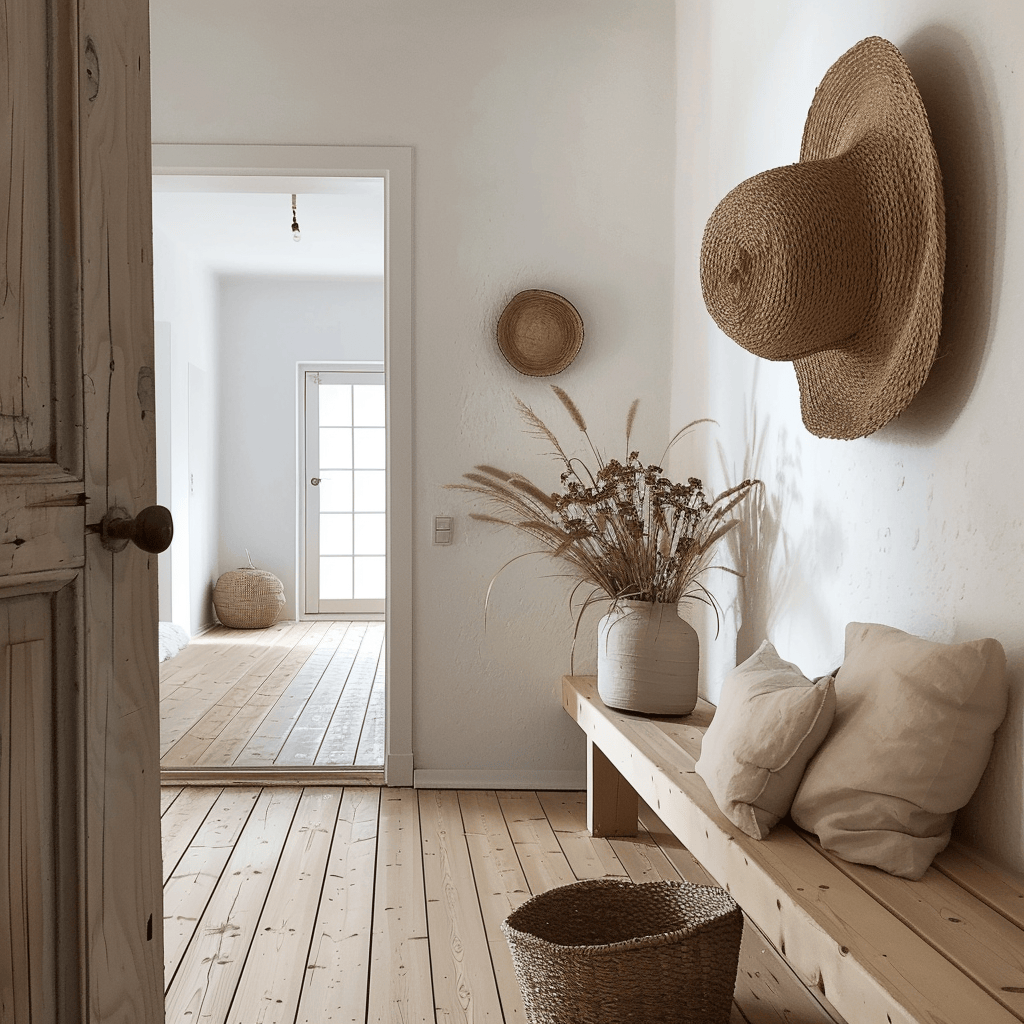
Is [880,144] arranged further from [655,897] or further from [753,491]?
[655,897]

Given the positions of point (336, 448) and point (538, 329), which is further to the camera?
point (336, 448)

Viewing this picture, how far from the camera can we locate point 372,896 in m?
2.62

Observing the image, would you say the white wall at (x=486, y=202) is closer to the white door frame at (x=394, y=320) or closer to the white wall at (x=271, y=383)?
the white door frame at (x=394, y=320)

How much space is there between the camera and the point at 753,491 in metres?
2.78

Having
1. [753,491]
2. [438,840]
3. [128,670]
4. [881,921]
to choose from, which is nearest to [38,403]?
[128,670]

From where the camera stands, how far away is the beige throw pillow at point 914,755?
1515mm

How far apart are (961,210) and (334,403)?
6.78 meters

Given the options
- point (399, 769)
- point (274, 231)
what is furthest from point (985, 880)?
point (274, 231)

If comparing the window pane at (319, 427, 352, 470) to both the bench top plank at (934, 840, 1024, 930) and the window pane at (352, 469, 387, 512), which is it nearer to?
the window pane at (352, 469, 387, 512)

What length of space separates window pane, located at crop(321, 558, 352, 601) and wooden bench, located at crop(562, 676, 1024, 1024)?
629 centimetres

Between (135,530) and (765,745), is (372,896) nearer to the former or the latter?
(765,745)

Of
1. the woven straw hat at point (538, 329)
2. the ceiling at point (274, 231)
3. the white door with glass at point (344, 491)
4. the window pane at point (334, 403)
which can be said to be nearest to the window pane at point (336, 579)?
the white door with glass at point (344, 491)

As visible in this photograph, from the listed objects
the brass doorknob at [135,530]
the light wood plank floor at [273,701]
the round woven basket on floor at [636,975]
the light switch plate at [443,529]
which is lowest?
the light wood plank floor at [273,701]

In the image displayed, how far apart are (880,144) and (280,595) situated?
642 cm
